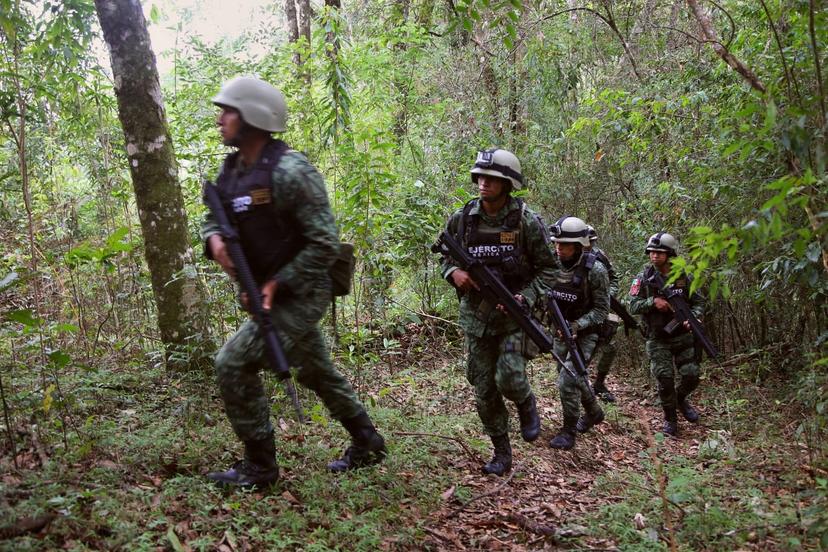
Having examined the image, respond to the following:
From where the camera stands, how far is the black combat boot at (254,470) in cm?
370

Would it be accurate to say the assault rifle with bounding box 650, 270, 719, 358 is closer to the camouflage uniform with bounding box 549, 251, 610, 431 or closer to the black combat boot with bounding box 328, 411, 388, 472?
the camouflage uniform with bounding box 549, 251, 610, 431

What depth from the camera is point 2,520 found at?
2.76 metres

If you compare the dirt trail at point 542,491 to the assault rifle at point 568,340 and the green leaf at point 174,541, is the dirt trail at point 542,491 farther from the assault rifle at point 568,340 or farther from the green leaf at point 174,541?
the green leaf at point 174,541

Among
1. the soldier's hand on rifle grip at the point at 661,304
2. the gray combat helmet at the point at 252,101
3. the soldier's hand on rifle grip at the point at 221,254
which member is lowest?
the soldier's hand on rifle grip at the point at 661,304

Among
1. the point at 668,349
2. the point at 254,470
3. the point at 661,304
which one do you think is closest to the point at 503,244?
the point at 254,470

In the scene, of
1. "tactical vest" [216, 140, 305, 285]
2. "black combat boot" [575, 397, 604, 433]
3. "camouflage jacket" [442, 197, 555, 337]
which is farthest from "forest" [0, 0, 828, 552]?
"tactical vest" [216, 140, 305, 285]

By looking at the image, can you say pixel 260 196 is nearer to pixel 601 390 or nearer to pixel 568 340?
pixel 568 340

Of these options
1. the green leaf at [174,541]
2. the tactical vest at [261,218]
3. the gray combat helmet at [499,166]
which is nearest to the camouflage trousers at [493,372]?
the gray combat helmet at [499,166]

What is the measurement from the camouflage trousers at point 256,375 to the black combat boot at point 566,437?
9.03ft

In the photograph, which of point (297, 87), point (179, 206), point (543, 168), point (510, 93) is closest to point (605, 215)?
point (543, 168)

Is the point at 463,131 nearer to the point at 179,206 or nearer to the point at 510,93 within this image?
the point at 510,93

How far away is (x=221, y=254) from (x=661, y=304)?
5.26 m

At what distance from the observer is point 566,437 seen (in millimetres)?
6008

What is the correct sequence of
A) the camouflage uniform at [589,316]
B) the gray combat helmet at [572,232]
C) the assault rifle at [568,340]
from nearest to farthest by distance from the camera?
the assault rifle at [568,340]
the camouflage uniform at [589,316]
the gray combat helmet at [572,232]
